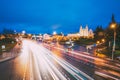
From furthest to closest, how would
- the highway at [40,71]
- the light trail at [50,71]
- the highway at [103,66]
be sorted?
the highway at [103,66], the highway at [40,71], the light trail at [50,71]

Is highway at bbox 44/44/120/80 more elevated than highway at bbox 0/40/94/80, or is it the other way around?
highway at bbox 0/40/94/80

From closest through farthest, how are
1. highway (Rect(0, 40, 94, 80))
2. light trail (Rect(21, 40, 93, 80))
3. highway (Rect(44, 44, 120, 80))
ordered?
1. light trail (Rect(21, 40, 93, 80))
2. highway (Rect(0, 40, 94, 80))
3. highway (Rect(44, 44, 120, 80))

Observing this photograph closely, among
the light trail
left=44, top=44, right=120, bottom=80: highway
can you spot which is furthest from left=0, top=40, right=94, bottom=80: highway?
left=44, top=44, right=120, bottom=80: highway

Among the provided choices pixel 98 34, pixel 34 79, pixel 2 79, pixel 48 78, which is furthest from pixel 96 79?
pixel 98 34

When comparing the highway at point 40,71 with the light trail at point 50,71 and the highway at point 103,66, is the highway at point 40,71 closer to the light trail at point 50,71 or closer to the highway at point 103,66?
the light trail at point 50,71

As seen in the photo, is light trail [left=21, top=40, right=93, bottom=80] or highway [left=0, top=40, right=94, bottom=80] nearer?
light trail [left=21, top=40, right=93, bottom=80]

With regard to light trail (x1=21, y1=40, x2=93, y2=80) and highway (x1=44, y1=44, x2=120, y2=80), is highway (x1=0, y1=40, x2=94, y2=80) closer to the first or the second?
light trail (x1=21, y1=40, x2=93, y2=80)

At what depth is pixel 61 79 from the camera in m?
19.0

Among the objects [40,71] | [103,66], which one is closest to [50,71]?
[40,71]

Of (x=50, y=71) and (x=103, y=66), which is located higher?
(x=50, y=71)

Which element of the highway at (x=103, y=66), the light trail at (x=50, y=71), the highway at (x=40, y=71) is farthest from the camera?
the highway at (x=103, y=66)

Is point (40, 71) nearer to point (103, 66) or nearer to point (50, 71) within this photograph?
point (50, 71)

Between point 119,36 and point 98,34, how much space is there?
4481 cm

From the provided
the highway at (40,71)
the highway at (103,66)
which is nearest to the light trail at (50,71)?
the highway at (40,71)
